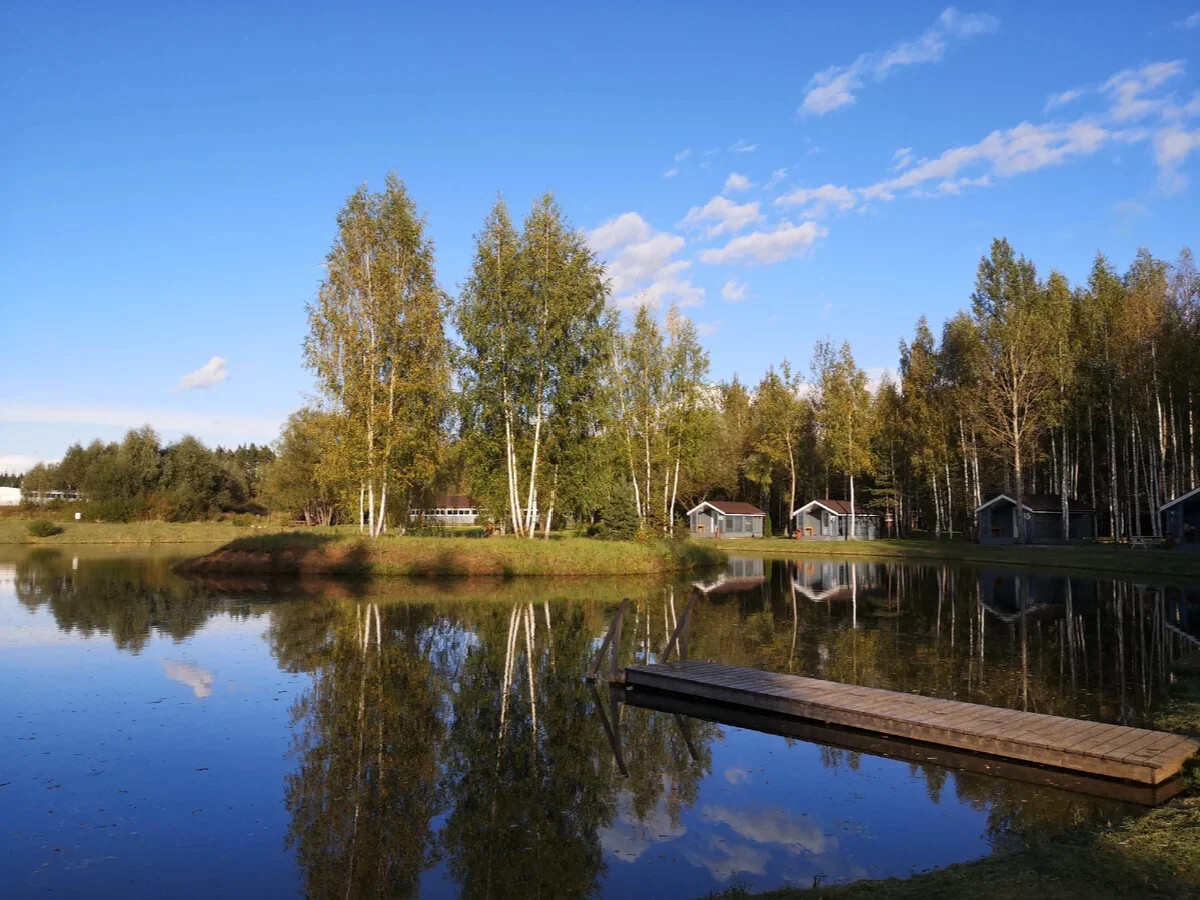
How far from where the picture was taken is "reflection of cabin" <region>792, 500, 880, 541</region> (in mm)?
73750

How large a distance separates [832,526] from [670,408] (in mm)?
23621

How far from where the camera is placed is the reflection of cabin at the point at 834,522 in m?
73.8

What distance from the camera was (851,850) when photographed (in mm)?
8875

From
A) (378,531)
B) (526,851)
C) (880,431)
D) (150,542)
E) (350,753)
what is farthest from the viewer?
(880,431)

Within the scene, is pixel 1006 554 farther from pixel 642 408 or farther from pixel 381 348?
pixel 381 348

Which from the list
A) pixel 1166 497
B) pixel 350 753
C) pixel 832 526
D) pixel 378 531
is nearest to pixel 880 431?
pixel 832 526

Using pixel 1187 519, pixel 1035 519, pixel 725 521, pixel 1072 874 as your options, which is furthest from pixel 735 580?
pixel 725 521

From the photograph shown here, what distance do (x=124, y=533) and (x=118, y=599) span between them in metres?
48.4

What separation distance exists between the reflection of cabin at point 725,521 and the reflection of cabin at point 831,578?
67.6 feet

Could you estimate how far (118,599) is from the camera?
30.3 meters

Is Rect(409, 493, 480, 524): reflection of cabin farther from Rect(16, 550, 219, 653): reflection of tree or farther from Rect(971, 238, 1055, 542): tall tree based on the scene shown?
Rect(971, 238, 1055, 542): tall tree

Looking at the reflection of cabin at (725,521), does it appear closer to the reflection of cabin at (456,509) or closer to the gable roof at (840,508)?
the gable roof at (840,508)

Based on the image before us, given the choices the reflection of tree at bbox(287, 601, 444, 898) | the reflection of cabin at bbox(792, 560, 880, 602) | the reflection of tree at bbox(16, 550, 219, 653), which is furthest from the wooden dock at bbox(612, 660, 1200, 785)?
the reflection of cabin at bbox(792, 560, 880, 602)

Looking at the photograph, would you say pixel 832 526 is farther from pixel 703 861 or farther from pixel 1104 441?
pixel 703 861
